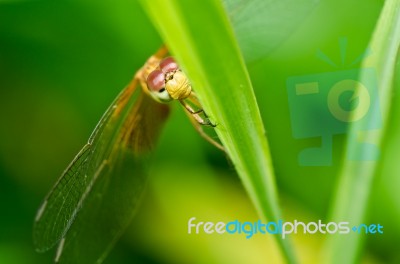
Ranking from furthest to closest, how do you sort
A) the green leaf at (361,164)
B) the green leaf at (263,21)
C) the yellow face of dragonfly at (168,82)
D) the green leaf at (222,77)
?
the green leaf at (263,21), the yellow face of dragonfly at (168,82), the green leaf at (361,164), the green leaf at (222,77)

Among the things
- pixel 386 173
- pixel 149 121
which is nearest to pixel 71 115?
pixel 149 121

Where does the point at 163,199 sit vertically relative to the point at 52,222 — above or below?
below

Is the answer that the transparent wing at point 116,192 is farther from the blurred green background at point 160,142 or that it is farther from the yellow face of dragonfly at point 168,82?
the yellow face of dragonfly at point 168,82

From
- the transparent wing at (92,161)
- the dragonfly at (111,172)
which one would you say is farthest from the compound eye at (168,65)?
the transparent wing at (92,161)

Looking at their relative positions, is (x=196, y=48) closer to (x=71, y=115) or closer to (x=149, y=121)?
(x=149, y=121)

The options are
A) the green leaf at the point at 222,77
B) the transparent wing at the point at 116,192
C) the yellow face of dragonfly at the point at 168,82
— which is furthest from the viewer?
the transparent wing at the point at 116,192

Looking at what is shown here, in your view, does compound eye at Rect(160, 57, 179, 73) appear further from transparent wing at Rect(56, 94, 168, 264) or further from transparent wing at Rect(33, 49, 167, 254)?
transparent wing at Rect(56, 94, 168, 264)

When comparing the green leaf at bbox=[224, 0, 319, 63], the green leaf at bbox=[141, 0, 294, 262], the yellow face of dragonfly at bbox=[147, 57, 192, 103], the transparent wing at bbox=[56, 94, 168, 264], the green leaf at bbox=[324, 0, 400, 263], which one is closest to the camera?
the green leaf at bbox=[141, 0, 294, 262]

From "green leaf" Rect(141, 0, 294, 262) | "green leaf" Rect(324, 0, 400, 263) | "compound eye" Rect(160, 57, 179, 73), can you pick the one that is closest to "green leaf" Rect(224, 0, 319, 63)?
"compound eye" Rect(160, 57, 179, 73)

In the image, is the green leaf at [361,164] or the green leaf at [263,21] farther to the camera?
the green leaf at [263,21]
